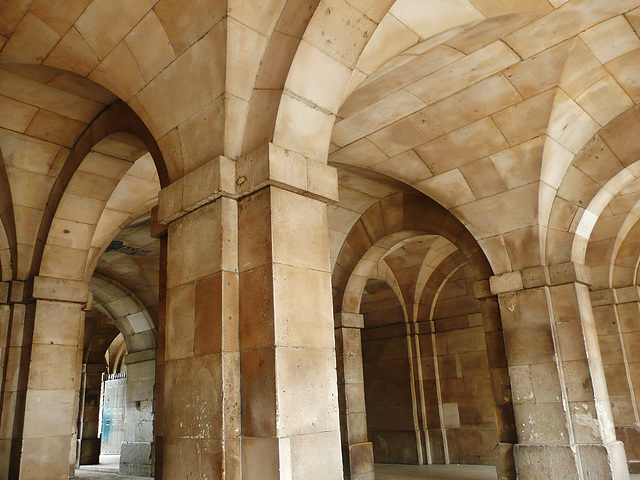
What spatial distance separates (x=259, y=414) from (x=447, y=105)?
429 cm

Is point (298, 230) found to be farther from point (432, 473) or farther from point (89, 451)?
point (89, 451)

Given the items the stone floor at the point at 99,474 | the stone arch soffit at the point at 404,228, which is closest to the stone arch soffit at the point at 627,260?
the stone arch soffit at the point at 404,228

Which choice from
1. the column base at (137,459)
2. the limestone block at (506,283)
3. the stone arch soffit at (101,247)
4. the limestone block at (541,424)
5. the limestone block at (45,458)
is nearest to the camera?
the limestone block at (45,458)

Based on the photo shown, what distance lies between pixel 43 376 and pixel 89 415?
39.2 ft

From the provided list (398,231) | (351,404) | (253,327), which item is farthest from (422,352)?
(253,327)

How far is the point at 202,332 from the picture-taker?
3.48m

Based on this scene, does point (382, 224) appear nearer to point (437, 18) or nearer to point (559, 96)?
point (559, 96)

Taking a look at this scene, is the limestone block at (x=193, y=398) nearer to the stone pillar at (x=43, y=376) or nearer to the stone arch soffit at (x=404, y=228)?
the stone pillar at (x=43, y=376)

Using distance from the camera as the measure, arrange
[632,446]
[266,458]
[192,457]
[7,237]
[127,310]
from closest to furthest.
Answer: [266,458] < [192,457] < [7,237] < [632,446] < [127,310]

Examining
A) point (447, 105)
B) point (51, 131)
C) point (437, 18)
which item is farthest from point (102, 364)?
point (437, 18)

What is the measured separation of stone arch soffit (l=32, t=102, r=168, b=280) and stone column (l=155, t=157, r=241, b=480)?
80.9 inches

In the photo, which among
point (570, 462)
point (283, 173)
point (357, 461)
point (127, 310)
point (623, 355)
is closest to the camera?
point (283, 173)

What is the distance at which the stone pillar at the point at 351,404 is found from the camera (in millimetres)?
8625

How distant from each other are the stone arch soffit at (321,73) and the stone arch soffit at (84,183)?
2503mm
